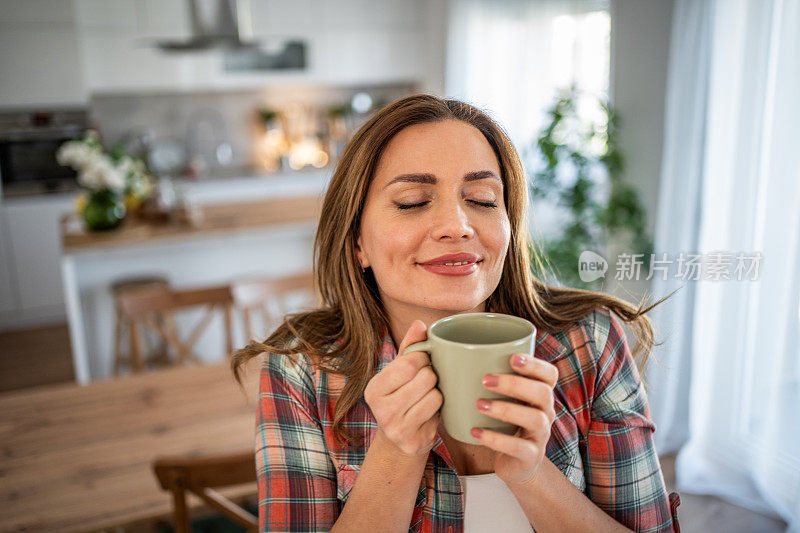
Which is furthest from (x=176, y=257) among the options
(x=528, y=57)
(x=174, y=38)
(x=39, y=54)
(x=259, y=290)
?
(x=528, y=57)

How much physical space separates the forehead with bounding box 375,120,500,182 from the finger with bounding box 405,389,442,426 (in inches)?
13.8

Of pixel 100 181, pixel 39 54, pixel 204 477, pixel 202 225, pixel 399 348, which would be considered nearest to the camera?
pixel 399 348

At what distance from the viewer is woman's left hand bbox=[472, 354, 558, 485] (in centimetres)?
63

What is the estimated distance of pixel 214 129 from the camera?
18.0ft

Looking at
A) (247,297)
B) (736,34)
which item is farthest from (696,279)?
(247,297)

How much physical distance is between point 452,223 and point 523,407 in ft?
1.00

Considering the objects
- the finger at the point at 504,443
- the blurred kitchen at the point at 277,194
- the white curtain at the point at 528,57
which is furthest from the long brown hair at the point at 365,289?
the white curtain at the point at 528,57

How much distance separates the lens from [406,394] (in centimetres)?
68

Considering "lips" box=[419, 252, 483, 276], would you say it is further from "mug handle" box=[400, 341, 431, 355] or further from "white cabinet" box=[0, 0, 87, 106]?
"white cabinet" box=[0, 0, 87, 106]

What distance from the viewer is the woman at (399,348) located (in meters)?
0.87

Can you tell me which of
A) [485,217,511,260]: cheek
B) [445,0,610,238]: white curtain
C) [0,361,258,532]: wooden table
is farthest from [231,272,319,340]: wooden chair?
[445,0,610,238]: white curtain

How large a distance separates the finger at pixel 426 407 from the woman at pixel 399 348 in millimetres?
83

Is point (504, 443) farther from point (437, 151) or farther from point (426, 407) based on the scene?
point (437, 151)

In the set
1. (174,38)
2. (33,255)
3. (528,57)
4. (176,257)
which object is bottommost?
(33,255)
